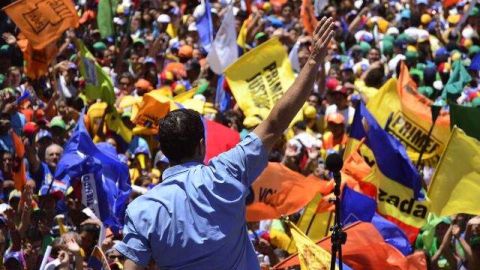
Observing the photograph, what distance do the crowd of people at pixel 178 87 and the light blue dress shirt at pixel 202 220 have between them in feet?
12.1

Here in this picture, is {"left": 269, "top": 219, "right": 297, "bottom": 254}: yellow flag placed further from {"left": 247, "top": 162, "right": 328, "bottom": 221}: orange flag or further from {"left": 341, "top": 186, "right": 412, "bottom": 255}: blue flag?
{"left": 341, "top": 186, "right": 412, "bottom": 255}: blue flag

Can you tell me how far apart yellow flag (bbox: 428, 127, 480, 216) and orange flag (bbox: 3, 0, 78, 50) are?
5.85 metres

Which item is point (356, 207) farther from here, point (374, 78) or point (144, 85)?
point (144, 85)

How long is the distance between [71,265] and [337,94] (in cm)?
512

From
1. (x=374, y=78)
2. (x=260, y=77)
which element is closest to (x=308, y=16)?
(x=374, y=78)

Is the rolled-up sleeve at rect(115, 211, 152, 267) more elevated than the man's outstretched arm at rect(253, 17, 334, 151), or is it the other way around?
the man's outstretched arm at rect(253, 17, 334, 151)

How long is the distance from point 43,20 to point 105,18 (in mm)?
2880

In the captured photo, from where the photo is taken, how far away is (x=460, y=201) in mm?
9398

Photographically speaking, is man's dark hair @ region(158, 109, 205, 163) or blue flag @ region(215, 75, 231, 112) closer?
man's dark hair @ region(158, 109, 205, 163)

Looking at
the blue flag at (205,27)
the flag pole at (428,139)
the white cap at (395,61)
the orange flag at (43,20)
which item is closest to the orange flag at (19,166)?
the orange flag at (43,20)

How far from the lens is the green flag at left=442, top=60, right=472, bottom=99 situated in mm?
13203

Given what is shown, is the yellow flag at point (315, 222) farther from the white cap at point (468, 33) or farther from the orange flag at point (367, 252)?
the white cap at point (468, 33)

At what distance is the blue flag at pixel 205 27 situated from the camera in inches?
589

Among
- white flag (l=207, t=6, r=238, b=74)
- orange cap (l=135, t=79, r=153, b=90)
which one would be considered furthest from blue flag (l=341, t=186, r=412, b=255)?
orange cap (l=135, t=79, r=153, b=90)
